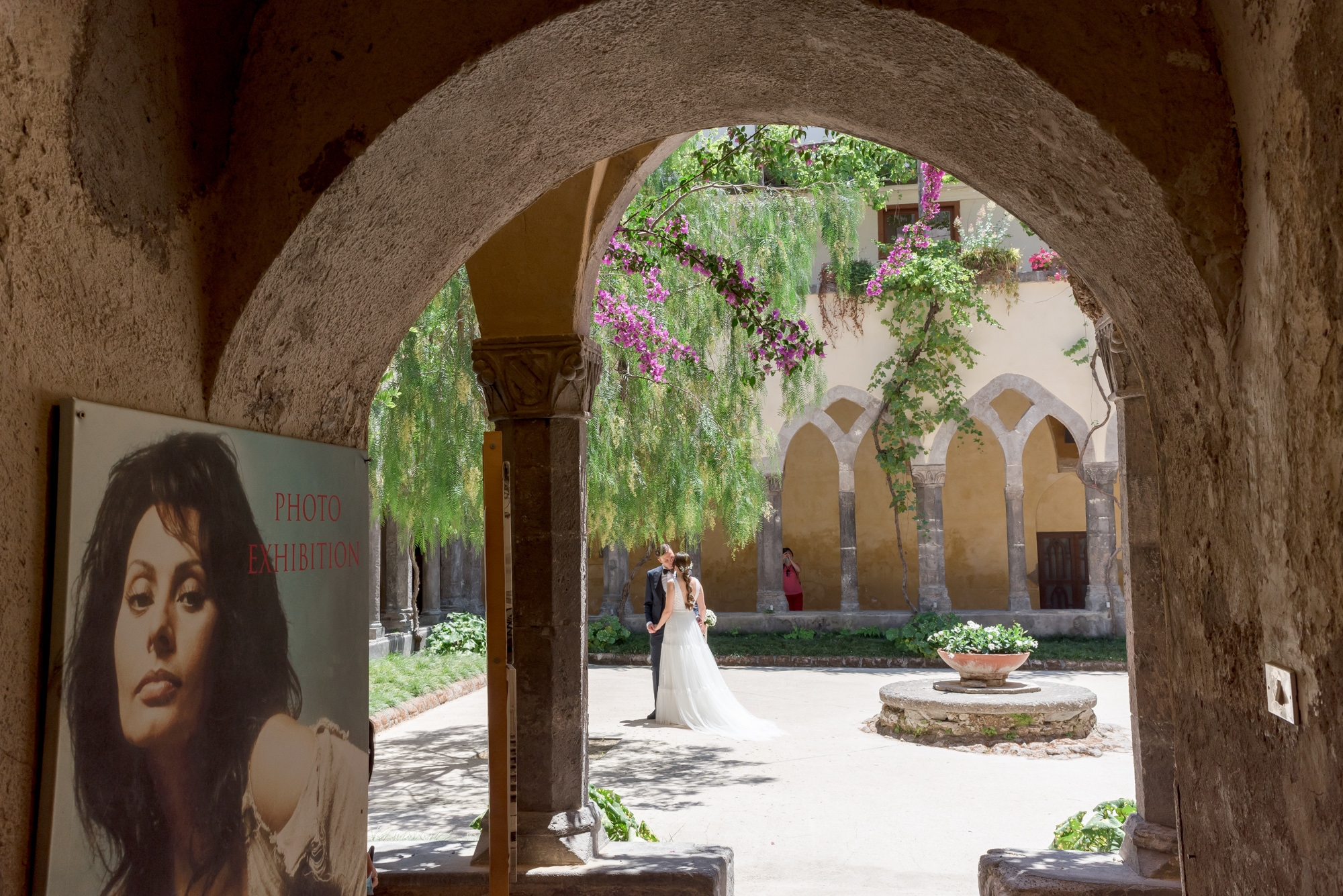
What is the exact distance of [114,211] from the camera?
5.66 feet

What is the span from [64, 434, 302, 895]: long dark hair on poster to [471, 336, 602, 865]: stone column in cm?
198

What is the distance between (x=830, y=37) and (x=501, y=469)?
1.22m

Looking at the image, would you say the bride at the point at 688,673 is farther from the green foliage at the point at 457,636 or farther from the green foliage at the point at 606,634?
the green foliage at the point at 457,636

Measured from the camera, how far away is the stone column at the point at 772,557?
14.1 m

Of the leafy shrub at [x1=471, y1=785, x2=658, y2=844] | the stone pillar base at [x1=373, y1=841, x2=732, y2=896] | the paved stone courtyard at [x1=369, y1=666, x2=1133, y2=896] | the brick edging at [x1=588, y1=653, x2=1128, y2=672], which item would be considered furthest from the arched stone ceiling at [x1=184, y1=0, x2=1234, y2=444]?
the brick edging at [x1=588, y1=653, x2=1128, y2=672]

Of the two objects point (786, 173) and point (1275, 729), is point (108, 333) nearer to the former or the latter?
point (1275, 729)

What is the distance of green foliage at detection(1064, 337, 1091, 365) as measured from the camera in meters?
13.6

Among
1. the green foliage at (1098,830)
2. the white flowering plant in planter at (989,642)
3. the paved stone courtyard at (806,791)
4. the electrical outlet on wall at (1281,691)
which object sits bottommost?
the paved stone courtyard at (806,791)

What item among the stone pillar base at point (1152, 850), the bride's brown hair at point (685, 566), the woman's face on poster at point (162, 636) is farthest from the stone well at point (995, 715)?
the woman's face on poster at point (162, 636)

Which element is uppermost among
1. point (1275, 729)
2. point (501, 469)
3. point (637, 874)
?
point (501, 469)

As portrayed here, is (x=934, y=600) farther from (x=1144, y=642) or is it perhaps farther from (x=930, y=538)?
(x=1144, y=642)

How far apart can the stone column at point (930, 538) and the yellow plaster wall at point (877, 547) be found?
3.13 m

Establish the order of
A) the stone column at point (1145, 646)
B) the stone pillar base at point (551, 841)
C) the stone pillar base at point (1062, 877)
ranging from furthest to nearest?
1. the stone pillar base at point (551, 841)
2. the stone column at point (1145, 646)
3. the stone pillar base at point (1062, 877)

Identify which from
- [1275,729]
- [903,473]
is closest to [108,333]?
[1275,729]
